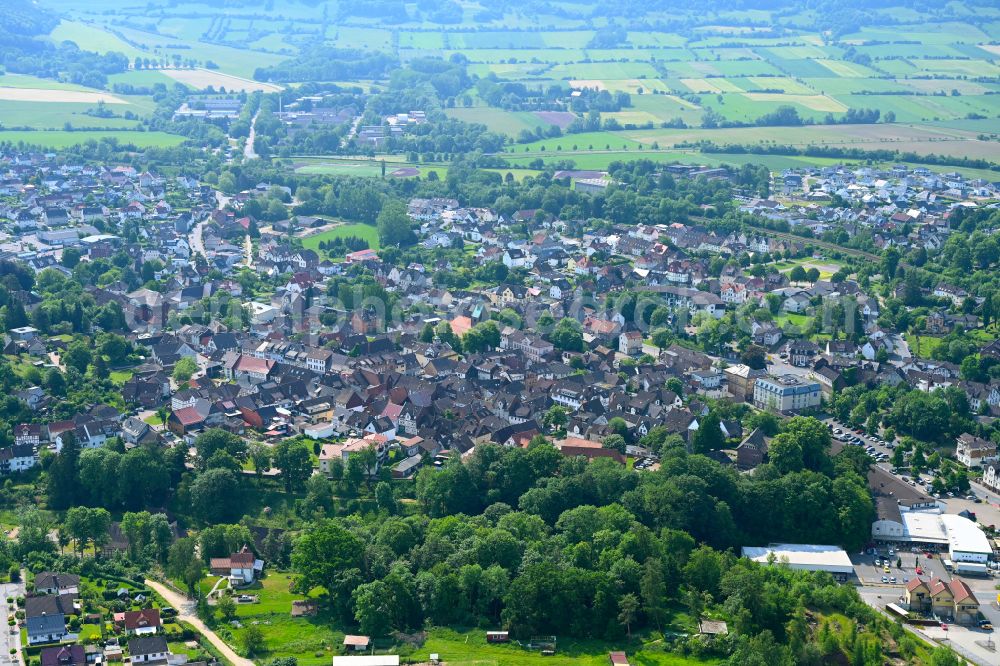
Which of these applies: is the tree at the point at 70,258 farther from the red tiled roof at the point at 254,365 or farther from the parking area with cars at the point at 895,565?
the parking area with cars at the point at 895,565

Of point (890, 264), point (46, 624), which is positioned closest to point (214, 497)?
point (46, 624)

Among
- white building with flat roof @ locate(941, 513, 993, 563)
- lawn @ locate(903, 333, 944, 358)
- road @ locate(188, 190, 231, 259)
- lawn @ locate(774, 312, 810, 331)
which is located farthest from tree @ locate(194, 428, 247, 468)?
lawn @ locate(903, 333, 944, 358)

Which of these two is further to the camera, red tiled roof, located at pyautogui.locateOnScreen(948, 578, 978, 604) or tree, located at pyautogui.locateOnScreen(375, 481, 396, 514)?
tree, located at pyautogui.locateOnScreen(375, 481, 396, 514)

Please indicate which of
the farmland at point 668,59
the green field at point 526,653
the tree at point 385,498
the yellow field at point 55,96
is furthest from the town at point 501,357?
the yellow field at point 55,96

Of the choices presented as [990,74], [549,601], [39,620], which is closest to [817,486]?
[549,601]

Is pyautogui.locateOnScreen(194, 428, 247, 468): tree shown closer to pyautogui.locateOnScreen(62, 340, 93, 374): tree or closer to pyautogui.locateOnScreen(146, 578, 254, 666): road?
pyautogui.locateOnScreen(146, 578, 254, 666): road

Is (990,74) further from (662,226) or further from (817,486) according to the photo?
(817,486)
